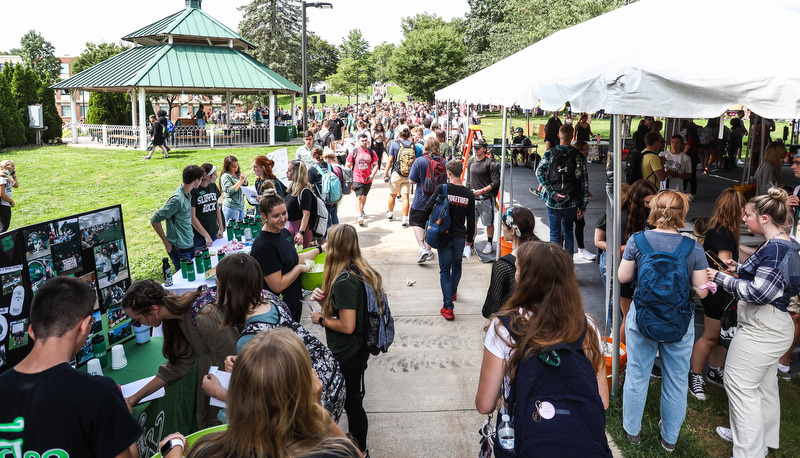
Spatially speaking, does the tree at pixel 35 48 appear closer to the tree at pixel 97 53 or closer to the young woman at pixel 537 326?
the tree at pixel 97 53

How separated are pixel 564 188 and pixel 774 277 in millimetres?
3762

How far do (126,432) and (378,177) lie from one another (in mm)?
16054

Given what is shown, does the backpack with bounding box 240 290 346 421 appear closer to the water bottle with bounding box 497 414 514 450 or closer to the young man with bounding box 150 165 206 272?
the water bottle with bounding box 497 414 514 450

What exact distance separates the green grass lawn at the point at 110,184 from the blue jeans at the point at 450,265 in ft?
15.0

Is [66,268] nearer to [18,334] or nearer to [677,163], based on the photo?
[18,334]

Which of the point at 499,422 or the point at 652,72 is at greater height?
the point at 652,72

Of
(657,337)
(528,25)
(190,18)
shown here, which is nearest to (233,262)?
(657,337)

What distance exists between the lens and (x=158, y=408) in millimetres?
3551

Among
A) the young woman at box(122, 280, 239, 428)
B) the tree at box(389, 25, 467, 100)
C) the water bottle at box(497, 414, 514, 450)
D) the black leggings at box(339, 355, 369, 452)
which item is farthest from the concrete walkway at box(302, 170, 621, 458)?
the tree at box(389, 25, 467, 100)

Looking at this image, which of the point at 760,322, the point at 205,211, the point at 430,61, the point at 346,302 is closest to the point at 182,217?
the point at 205,211

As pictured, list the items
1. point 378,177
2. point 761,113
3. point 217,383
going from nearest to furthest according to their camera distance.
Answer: point 217,383 < point 761,113 < point 378,177

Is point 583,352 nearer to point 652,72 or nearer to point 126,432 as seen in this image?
point 126,432

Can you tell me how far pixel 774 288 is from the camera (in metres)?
3.61

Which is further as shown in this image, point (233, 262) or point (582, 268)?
point (582, 268)
